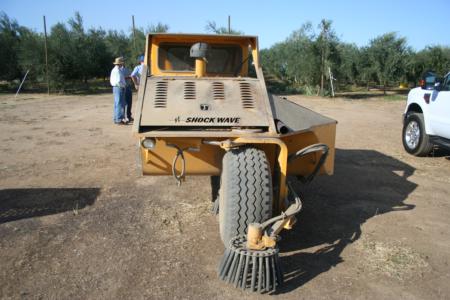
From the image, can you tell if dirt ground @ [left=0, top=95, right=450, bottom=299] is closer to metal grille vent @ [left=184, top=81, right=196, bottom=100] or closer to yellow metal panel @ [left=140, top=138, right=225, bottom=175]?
yellow metal panel @ [left=140, top=138, right=225, bottom=175]

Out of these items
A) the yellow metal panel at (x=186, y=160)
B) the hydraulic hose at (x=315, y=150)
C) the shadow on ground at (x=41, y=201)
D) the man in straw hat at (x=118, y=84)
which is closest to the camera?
the hydraulic hose at (x=315, y=150)

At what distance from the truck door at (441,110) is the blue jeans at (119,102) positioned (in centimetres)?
668

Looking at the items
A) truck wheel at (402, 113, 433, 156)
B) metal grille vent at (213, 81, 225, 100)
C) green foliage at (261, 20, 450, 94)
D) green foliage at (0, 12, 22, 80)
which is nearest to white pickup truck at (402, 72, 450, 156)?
truck wheel at (402, 113, 433, 156)

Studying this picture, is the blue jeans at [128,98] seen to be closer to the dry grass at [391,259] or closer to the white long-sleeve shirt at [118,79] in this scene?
the white long-sleeve shirt at [118,79]

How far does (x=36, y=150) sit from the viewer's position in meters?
7.11

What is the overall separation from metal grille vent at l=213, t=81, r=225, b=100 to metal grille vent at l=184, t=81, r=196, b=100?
21 cm

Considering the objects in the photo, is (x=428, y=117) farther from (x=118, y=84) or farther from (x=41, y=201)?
(x=118, y=84)

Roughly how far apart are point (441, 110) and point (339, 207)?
3.14 meters

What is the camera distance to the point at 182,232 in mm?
3857

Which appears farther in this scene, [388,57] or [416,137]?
[388,57]

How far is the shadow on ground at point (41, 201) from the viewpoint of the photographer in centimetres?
422

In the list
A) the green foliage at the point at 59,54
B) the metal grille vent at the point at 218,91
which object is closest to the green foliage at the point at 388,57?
the green foliage at the point at 59,54

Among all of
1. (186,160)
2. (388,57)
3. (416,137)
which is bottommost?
(416,137)

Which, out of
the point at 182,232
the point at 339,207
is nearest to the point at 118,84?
the point at 182,232
